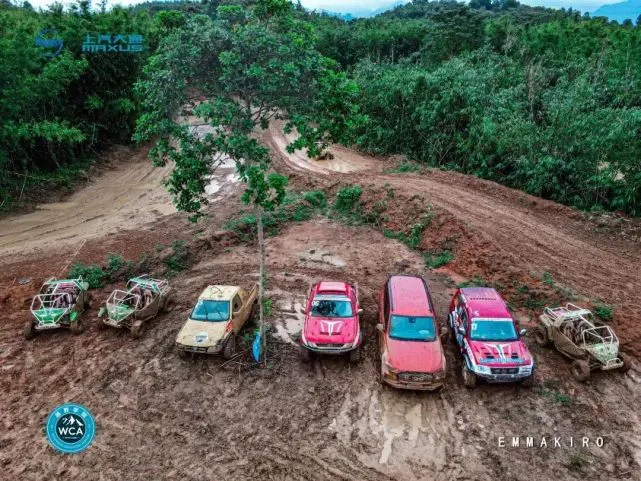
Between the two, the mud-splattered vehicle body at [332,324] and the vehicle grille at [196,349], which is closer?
the mud-splattered vehicle body at [332,324]

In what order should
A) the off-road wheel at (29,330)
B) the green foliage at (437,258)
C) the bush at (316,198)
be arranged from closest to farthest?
1. the off-road wheel at (29,330)
2. the green foliage at (437,258)
3. the bush at (316,198)

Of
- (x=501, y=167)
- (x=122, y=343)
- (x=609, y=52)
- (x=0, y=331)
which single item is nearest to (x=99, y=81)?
(x=0, y=331)

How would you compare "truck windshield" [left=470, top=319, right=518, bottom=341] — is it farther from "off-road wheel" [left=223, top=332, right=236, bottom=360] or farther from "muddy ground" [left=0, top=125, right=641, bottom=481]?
"off-road wheel" [left=223, top=332, right=236, bottom=360]

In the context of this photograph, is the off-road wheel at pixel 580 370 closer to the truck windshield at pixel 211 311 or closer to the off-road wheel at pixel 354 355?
the off-road wheel at pixel 354 355

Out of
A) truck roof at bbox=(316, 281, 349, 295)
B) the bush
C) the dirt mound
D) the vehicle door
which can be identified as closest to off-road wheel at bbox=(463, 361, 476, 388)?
truck roof at bbox=(316, 281, 349, 295)

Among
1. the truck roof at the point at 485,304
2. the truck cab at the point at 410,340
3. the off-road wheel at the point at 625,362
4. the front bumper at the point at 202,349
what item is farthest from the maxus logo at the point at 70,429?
the off-road wheel at the point at 625,362

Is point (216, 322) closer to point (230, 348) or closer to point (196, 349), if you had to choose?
point (230, 348)
